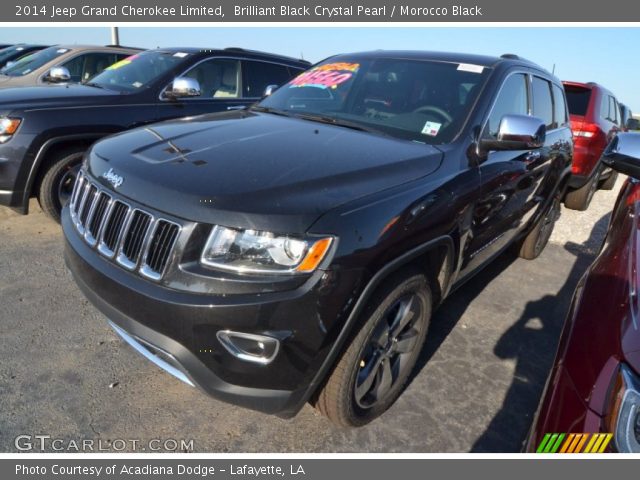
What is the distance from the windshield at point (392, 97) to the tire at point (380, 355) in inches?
35.6

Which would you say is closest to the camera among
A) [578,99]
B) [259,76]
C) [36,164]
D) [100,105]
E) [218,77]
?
[36,164]

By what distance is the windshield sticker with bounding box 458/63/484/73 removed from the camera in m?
3.06

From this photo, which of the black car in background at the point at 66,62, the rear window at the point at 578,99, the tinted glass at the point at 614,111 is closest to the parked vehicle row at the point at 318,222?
the black car in background at the point at 66,62

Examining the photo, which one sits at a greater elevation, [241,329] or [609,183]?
[241,329]

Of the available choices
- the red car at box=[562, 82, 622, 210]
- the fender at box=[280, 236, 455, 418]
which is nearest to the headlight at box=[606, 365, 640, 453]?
the fender at box=[280, 236, 455, 418]

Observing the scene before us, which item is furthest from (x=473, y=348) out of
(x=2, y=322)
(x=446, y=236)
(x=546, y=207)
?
(x=2, y=322)

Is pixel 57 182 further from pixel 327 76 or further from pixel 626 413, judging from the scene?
pixel 626 413

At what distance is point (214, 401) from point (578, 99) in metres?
6.89

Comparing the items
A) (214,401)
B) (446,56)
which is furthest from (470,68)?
(214,401)

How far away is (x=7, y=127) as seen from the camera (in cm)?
394

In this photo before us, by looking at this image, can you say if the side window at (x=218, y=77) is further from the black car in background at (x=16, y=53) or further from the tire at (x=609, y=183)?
the black car in background at (x=16, y=53)

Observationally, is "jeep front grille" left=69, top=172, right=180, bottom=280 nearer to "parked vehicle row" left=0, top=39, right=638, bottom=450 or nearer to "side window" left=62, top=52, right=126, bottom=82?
"parked vehicle row" left=0, top=39, right=638, bottom=450

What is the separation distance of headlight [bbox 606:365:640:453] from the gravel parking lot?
3.84ft
